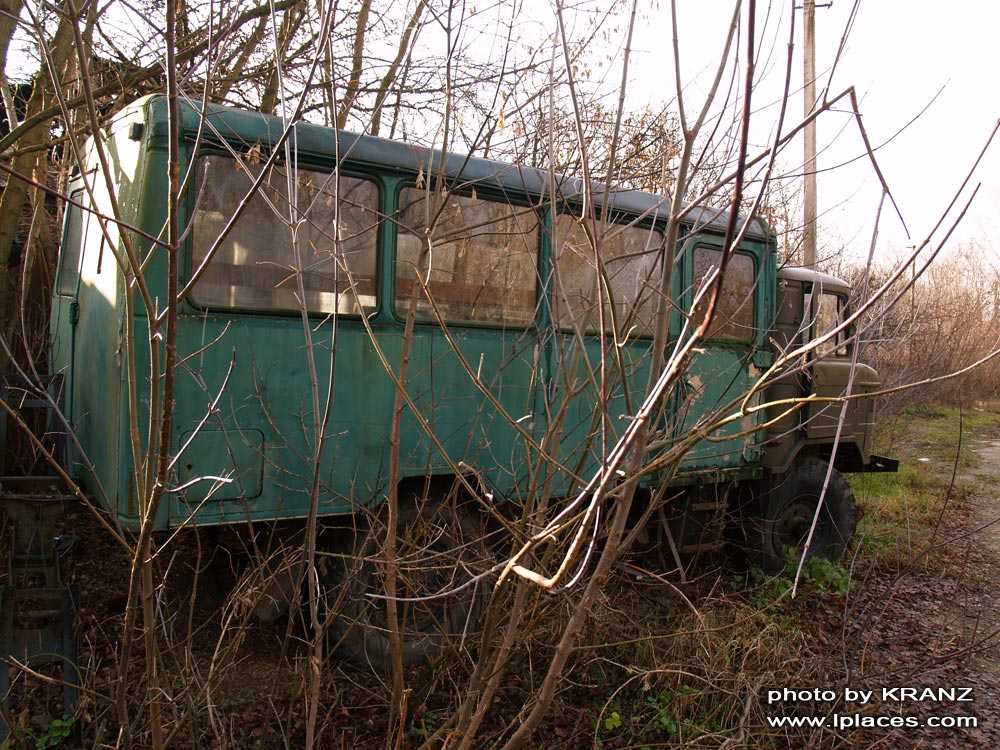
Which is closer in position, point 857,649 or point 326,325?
point 326,325

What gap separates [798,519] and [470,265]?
140 inches

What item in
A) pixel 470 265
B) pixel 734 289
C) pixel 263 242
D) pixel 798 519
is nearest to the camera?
pixel 263 242

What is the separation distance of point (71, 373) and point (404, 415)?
183cm

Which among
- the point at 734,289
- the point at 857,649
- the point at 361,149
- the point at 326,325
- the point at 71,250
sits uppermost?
the point at 361,149

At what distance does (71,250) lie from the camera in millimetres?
4664

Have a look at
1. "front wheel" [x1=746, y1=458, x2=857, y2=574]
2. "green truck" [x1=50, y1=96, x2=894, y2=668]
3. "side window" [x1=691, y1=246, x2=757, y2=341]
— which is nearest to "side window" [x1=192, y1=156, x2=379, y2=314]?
"green truck" [x1=50, y1=96, x2=894, y2=668]

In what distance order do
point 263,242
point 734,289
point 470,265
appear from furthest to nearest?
point 734,289 < point 470,265 < point 263,242

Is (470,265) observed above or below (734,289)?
below

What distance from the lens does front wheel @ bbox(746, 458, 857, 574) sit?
5.94m

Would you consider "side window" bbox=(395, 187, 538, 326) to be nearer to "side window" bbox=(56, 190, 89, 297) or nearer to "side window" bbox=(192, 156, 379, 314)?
"side window" bbox=(192, 156, 379, 314)

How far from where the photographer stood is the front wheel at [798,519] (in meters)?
5.94

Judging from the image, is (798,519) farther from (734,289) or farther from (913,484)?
(913,484)

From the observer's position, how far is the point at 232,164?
3576 mm

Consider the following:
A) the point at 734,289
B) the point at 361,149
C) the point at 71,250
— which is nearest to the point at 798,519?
the point at 734,289
